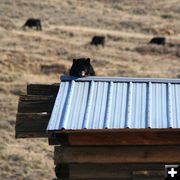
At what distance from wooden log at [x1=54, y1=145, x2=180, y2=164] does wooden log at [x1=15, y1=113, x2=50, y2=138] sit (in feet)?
2.14

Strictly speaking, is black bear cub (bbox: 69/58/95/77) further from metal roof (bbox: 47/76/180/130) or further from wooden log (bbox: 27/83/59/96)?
wooden log (bbox: 27/83/59/96)

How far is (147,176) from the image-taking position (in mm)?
9609

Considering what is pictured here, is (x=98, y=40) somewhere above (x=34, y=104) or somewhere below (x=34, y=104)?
above

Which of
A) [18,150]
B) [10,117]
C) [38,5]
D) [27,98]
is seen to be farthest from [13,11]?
[27,98]

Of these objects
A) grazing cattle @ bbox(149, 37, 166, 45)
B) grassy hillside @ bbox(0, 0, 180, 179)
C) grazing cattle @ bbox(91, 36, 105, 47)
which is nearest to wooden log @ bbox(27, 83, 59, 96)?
grassy hillside @ bbox(0, 0, 180, 179)

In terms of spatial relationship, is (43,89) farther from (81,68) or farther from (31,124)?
(81,68)

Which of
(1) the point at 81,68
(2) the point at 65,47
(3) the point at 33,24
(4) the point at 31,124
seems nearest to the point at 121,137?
(1) the point at 81,68

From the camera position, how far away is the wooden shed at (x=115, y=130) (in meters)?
9.42

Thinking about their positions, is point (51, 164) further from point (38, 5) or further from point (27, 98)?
point (38, 5)

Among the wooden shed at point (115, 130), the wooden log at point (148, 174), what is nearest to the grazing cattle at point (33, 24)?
the wooden shed at point (115, 130)

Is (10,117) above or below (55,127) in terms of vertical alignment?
above

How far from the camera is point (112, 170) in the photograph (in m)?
9.72

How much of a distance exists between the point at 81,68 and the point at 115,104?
2.73ft

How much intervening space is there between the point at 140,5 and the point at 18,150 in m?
49.1
